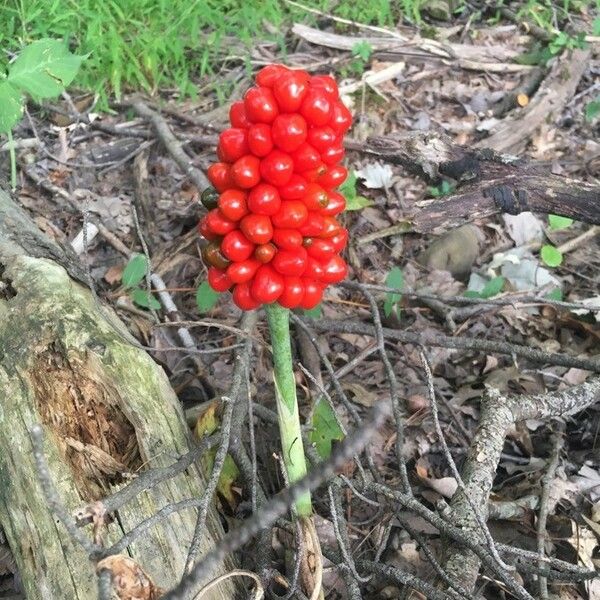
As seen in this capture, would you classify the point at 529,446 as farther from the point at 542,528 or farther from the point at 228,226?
the point at 228,226

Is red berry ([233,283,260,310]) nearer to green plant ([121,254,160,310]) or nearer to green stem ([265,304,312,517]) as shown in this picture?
green stem ([265,304,312,517])

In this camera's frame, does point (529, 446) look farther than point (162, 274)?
No

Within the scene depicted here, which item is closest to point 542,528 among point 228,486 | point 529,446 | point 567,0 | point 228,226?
point 529,446

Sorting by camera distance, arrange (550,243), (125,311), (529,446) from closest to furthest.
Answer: (529,446) → (125,311) → (550,243)

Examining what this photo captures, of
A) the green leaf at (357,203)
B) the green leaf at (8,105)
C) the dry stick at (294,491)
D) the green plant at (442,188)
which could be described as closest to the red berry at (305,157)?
the dry stick at (294,491)

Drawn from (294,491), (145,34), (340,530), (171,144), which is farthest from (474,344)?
(145,34)

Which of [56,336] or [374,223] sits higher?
[56,336]
